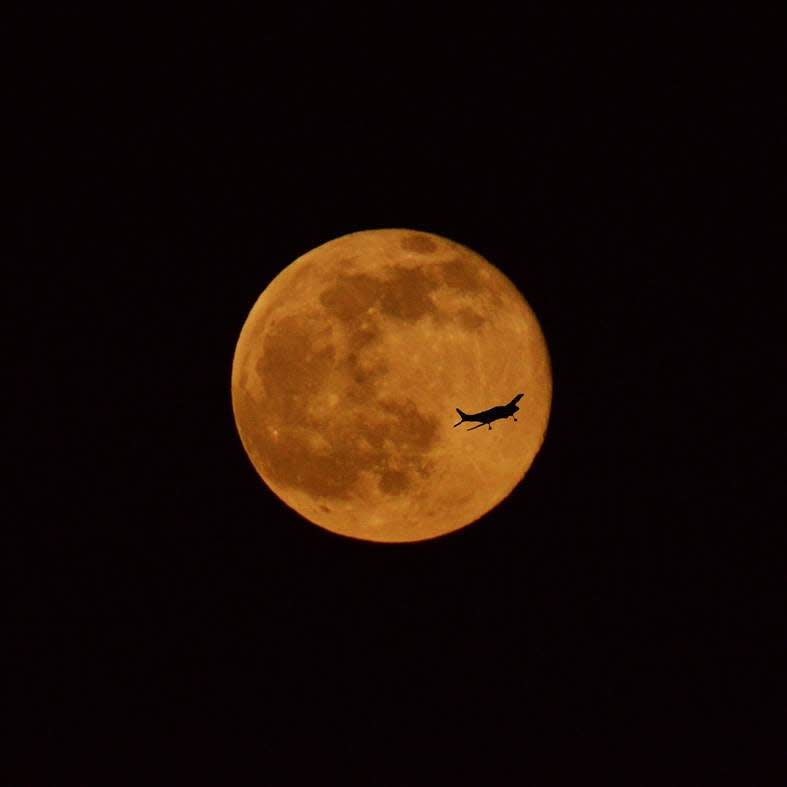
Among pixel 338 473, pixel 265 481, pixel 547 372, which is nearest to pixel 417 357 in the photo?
pixel 338 473

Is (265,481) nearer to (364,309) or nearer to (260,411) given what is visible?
(260,411)

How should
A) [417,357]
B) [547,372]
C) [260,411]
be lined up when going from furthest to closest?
[547,372] → [260,411] → [417,357]

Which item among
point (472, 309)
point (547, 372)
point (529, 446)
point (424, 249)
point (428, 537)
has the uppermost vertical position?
point (424, 249)

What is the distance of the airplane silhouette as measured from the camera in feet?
13.3

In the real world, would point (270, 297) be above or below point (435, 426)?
above

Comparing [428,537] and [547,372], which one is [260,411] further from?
[547,372]

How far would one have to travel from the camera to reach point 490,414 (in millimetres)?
4090

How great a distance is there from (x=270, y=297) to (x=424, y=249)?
99 centimetres

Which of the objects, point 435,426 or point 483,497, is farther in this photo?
point 483,497

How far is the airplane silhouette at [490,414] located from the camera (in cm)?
404

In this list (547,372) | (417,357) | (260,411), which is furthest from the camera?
(547,372)

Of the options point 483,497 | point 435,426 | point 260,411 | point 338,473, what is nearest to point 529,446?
point 483,497

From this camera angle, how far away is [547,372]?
15.4 ft

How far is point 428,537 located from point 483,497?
48 centimetres
